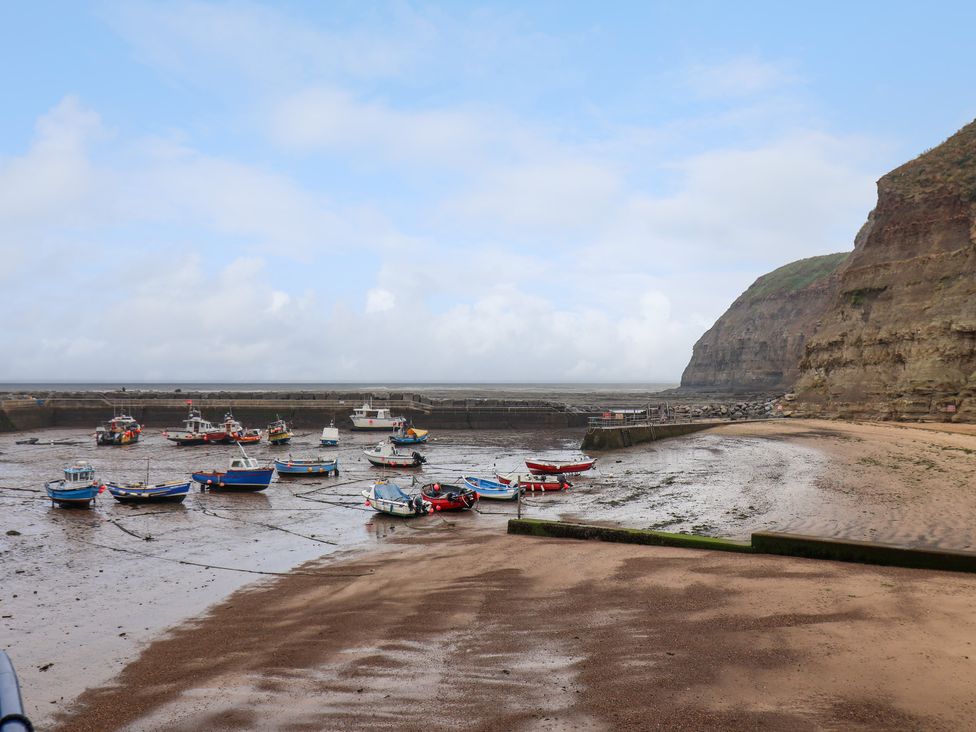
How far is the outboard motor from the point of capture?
3.44 meters

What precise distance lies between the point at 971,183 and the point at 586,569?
2060 inches

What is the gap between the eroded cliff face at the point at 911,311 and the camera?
4341 cm

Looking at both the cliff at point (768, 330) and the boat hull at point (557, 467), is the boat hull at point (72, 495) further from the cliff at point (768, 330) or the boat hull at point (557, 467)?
the cliff at point (768, 330)

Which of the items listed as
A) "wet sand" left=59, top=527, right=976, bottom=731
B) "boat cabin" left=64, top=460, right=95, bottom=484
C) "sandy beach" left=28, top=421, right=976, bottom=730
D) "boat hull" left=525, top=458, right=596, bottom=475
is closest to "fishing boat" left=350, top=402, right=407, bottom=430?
"boat hull" left=525, top=458, right=596, bottom=475

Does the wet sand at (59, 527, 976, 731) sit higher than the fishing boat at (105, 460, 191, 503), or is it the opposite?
the wet sand at (59, 527, 976, 731)

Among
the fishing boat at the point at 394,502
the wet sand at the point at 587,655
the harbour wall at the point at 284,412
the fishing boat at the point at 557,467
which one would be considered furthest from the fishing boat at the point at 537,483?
the harbour wall at the point at 284,412

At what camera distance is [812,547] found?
1481cm

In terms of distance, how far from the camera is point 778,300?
137 m

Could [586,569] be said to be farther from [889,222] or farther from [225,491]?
[889,222]

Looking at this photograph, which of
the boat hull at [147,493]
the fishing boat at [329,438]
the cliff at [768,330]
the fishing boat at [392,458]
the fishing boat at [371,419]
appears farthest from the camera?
the cliff at [768,330]

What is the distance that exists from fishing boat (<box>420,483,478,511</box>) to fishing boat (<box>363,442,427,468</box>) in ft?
53.1

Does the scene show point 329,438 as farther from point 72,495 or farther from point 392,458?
point 72,495

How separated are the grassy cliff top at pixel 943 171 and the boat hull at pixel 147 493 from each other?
57502 mm

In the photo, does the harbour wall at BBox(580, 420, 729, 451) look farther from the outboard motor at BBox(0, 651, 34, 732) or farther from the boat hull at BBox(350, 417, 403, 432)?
the outboard motor at BBox(0, 651, 34, 732)
